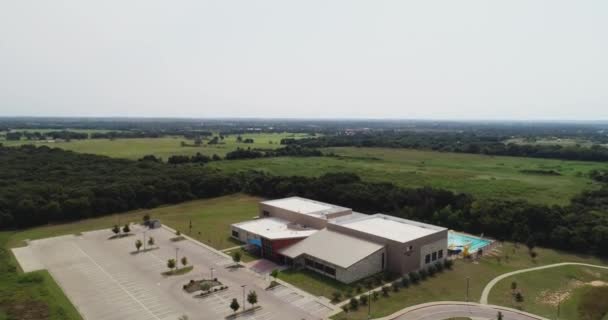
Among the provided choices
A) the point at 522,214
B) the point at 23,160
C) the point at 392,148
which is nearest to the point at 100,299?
the point at 522,214

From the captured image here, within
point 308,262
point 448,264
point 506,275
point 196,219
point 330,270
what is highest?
point 330,270

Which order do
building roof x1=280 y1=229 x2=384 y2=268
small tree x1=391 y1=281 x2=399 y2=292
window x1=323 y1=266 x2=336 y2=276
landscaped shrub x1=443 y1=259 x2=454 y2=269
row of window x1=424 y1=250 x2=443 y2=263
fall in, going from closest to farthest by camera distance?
small tree x1=391 y1=281 x2=399 y2=292 → window x1=323 y1=266 x2=336 y2=276 → building roof x1=280 y1=229 x2=384 y2=268 → row of window x1=424 y1=250 x2=443 y2=263 → landscaped shrub x1=443 y1=259 x2=454 y2=269

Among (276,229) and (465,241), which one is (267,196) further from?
(465,241)

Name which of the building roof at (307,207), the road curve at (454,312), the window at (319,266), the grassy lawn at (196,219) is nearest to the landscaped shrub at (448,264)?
the road curve at (454,312)

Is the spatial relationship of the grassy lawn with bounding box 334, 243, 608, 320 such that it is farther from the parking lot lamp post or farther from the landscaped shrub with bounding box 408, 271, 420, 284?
the landscaped shrub with bounding box 408, 271, 420, 284

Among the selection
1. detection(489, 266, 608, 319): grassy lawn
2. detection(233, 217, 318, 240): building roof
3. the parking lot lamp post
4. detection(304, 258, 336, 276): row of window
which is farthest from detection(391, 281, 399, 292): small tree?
detection(233, 217, 318, 240): building roof

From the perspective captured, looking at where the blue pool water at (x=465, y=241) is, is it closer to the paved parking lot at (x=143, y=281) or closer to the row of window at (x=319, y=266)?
the row of window at (x=319, y=266)

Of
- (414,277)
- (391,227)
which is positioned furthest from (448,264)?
(391,227)
